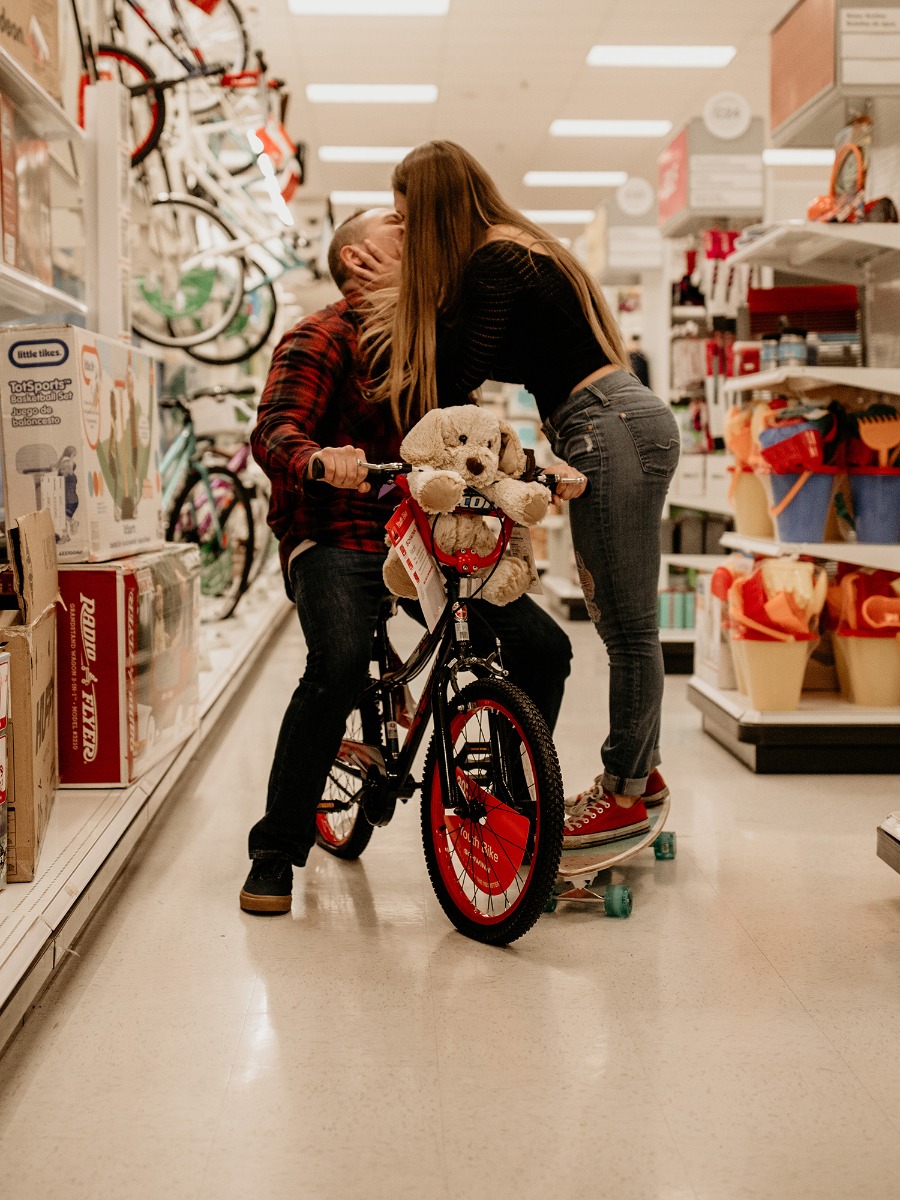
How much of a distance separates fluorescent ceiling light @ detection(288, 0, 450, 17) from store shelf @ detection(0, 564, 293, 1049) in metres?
5.65

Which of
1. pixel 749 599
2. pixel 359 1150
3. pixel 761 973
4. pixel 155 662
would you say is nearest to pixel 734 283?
pixel 749 599

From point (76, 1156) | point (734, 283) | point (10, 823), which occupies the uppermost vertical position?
point (734, 283)

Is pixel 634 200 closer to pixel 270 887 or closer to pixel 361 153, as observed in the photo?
pixel 361 153

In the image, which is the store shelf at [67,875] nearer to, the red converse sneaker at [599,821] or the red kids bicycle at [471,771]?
the red kids bicycle at [471,771]

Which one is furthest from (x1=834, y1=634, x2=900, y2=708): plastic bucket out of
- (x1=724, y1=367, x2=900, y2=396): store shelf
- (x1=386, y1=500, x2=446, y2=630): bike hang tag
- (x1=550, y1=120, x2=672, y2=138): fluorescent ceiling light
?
(x1=550, y1=120, x2=672, y2=138): fluorescent ceiling light

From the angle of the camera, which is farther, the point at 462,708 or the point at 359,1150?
the point at 462,708

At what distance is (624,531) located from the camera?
2.37 m

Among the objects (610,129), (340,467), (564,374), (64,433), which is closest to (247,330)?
(64,433)

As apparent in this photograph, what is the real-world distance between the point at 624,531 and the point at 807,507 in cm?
133

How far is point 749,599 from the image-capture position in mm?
3496

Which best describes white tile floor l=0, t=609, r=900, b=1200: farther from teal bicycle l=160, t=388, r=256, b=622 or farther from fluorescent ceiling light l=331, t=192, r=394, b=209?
fluorescent ceiling light l=331, t=192, r=394, b=209

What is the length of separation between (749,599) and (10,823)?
2.19m

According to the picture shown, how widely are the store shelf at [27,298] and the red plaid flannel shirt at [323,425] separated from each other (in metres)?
0.53

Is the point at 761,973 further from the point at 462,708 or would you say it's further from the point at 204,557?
the point at 204,557
